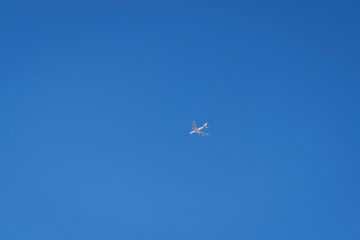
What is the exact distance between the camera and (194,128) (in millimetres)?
85500
